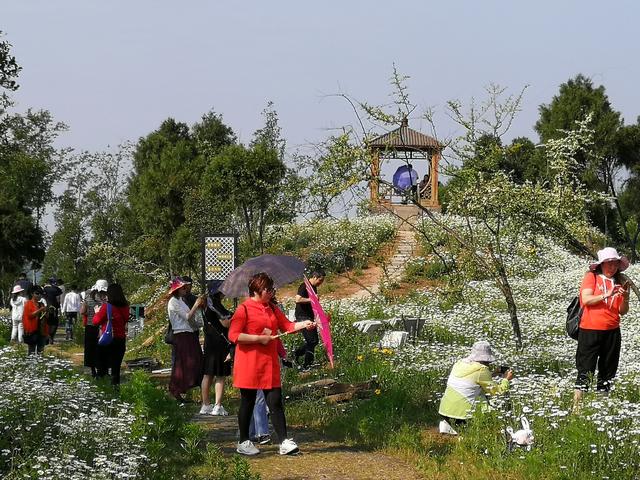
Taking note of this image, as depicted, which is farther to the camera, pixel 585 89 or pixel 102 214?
pixel 102 214

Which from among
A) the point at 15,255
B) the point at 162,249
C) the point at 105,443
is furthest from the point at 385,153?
the point at 15,255

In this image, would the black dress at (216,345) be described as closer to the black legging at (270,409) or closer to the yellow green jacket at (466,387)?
the black legging at (270,409)

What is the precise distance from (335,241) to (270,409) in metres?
19.1

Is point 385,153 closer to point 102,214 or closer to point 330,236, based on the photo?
point 330,236

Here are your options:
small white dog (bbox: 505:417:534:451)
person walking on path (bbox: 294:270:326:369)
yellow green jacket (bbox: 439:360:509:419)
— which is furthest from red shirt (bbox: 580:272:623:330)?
person walking on path (bbox: 294:270:326:369)

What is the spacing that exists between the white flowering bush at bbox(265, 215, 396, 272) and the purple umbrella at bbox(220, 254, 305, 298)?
1394cm

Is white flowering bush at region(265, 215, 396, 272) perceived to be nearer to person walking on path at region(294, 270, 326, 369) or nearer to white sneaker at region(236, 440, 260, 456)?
person walking on path at region(294, 270, 326, 369)

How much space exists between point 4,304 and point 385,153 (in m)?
33.7

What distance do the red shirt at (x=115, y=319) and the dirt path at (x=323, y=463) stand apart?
2.82m

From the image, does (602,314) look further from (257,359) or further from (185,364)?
(185,364)

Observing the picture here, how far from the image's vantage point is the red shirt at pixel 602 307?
8.04 metres

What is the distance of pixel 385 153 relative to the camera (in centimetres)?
1147

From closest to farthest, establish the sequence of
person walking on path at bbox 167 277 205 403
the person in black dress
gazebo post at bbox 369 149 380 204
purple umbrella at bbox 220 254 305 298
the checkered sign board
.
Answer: purple umbrella at bbox 220 254 305 298, the person in black dress, person walking on path at bbox 167 277 205 403, gazebo post at bbox 369 149 380 204, the checkered sign board

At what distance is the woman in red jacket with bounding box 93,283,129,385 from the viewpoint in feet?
34.6
